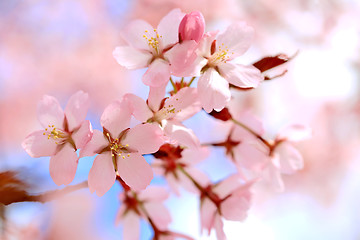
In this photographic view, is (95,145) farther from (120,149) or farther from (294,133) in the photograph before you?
(294,133)

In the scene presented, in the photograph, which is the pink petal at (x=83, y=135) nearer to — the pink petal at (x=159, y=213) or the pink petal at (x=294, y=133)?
the pink petal at (x=159, y=213)

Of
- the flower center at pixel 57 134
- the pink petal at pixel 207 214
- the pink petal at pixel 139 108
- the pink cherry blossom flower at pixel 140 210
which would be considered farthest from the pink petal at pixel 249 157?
the flower center at pixel 57 134

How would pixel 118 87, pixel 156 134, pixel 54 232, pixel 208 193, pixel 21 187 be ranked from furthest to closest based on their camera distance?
pixel 118 87 < pixel 54 232 < pixel 208 193 < pixel 156 134 < pixel 21 187

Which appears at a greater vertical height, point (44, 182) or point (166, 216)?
point (44, 182)

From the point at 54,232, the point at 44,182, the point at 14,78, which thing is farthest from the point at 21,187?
the point at 14,78

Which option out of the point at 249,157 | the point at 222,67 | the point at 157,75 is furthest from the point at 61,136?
the point at 249,157

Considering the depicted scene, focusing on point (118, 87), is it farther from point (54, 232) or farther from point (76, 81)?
point (54, 232)
